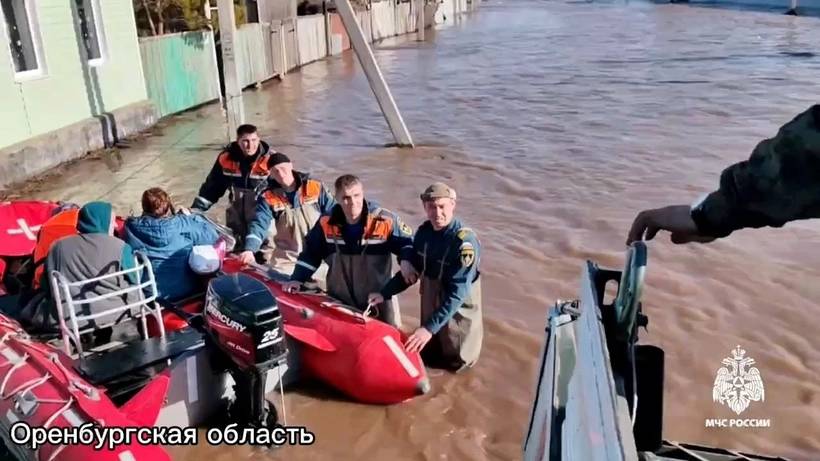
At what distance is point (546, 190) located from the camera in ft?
33.7

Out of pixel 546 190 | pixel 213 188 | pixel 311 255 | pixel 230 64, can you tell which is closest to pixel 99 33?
pixel 230 64

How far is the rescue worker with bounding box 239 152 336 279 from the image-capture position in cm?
604

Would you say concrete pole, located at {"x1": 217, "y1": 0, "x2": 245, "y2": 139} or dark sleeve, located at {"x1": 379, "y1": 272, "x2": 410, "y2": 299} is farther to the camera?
concrete pole, located at {"x1": 217, "y1": 0, "x2": 245, "y2": 139}

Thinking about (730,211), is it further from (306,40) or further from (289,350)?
(306,40)

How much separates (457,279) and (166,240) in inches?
75.7

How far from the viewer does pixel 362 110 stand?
1695cm

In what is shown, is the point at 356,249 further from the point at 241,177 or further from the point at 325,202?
the point at 241,177

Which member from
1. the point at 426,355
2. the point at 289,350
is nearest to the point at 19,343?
the point at 289,350

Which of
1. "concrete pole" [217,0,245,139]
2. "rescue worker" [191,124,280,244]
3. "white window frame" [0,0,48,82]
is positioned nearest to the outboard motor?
"rescue worker" [191,124,280,244]

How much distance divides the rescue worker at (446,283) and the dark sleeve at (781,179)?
10.8 ft

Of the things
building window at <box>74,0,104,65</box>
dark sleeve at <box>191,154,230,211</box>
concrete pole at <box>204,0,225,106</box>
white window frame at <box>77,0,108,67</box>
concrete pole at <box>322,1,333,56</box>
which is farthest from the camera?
concrete pole at <box>322,1,333,56</box>

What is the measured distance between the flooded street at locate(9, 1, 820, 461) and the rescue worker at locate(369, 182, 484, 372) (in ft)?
0.84

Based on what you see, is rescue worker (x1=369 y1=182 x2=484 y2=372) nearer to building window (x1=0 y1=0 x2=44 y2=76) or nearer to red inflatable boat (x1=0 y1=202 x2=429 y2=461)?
red inflatable boat (x1=0 y1=202 x2=429 y2=461)

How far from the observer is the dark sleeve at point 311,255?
5.36m
